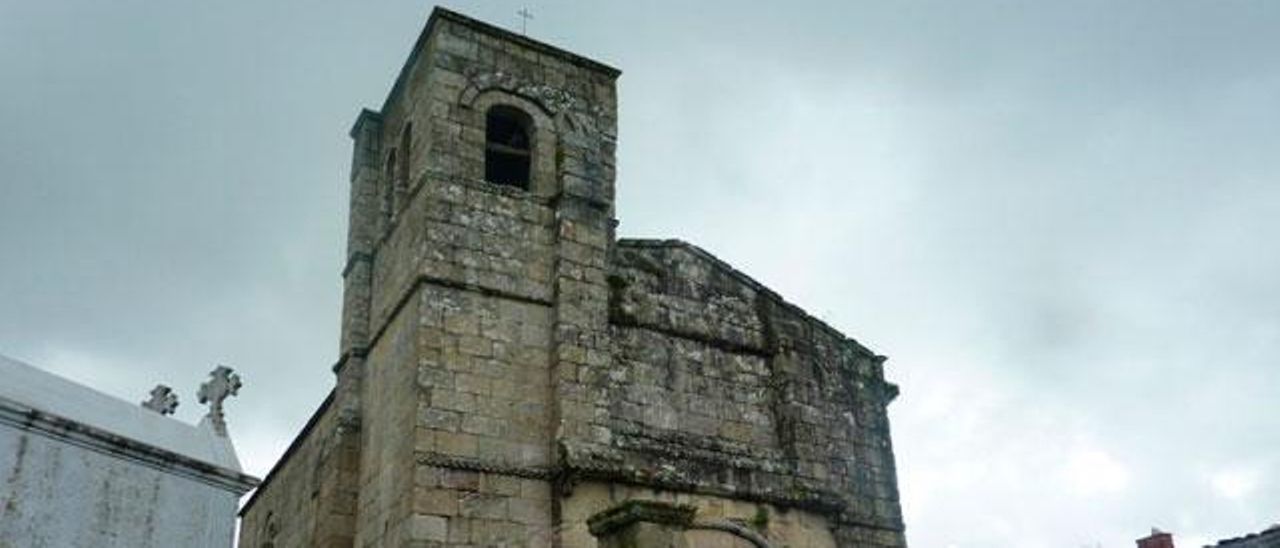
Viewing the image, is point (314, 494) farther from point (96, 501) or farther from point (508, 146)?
point (96, 501)

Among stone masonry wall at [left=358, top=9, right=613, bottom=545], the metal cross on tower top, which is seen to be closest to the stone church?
stone masonry wall at [left=358, top=9, right=613, bottom=545]

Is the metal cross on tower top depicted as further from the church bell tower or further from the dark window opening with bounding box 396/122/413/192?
the dark window opening with bounding box 396/122/413/192

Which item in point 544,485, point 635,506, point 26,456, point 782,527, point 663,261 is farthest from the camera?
point 663,261

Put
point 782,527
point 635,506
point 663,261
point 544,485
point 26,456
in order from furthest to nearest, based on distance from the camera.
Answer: point 663,261, point 782,527, point 544,485, point 635,506, point 26,456

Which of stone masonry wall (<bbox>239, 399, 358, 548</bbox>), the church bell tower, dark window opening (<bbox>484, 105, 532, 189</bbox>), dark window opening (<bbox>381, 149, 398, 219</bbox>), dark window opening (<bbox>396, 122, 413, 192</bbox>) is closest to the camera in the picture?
the church bell tower

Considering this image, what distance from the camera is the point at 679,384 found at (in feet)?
42.0

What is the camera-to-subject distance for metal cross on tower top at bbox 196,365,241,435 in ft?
30.2

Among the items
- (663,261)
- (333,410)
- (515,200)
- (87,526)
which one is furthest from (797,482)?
(87,526)

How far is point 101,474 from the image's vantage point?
24.4ft

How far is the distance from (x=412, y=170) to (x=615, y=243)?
236 cm

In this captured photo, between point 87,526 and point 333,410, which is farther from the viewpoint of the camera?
point 333,410

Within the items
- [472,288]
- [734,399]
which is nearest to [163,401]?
[472,288]

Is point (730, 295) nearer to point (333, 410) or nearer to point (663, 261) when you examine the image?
point (663, 261)

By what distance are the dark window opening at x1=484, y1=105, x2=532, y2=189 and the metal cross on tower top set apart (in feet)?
14.1
